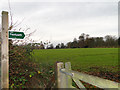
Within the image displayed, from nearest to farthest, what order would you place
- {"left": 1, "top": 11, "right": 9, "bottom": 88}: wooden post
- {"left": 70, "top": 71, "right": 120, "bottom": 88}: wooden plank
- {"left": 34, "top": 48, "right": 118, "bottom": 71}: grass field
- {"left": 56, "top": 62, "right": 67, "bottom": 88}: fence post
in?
{"left": 70, "top": 71, "right": 120, "bottom": 88}: wooden plank
{"left": 56, "top": 62, "right": 67, "bottom": 88}: fence post
{"left": 1, "top": 11, "right": 9, "bottom": 88}: wooden post
{"left": 34, "top": 48, "right": 118, "bottom": 71}: grass field

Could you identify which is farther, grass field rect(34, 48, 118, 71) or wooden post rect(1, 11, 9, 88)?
grass field rect(34, 48, 118, 71)

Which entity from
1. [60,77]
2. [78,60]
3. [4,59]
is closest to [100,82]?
[60,77]

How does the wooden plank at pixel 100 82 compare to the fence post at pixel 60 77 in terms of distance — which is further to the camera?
the fence post at pixel 60 77

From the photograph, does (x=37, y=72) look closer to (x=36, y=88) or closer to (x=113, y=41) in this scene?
(x=36, y=88)

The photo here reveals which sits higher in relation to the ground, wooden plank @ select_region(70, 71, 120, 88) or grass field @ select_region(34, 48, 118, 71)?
wooden plank @ select_region(70, 71, 120, 88)

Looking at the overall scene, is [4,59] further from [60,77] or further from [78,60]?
[78,60]

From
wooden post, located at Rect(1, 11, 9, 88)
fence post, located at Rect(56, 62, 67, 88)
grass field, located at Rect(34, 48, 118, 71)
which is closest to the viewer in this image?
fence post, located at Rect(56, 62, 67, 88)

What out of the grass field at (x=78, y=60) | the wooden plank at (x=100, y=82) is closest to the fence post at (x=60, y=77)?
the wooden plank at (x=100, y=82)

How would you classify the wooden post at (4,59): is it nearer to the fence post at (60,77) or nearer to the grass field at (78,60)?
the fence post at (60,77)

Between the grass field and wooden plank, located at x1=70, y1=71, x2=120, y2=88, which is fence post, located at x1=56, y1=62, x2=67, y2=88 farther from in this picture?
the grass field

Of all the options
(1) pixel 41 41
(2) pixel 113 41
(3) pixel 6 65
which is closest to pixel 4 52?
(3) pixel 6 65

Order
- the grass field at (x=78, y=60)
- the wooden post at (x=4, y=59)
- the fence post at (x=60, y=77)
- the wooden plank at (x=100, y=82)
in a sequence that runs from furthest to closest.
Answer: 1. the grass field at (x=78, y=60)
2. the wooden post at (x=4, y=59)
3. the fence post at (x=60, y=77)
4. the wooden plank at (x=100, y=82)

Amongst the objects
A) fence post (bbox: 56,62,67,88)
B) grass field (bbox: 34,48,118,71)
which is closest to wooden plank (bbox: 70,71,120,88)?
fence post (bbox: 56,62,67,88)

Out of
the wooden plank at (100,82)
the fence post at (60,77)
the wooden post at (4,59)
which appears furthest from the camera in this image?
the wooden post at (4,59)
